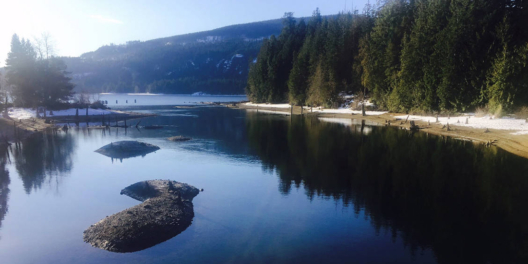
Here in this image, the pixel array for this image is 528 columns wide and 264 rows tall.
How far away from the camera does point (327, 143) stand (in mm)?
38094

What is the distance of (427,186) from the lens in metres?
21.8

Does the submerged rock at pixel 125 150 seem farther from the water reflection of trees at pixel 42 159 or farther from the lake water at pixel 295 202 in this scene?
the water reflection of trees at pixel 42 159

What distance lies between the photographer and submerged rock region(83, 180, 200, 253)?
45.4 feet

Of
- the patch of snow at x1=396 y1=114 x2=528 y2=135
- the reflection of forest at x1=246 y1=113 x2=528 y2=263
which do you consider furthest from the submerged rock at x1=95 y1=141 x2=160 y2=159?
the patch of snow at x1=396 y1=114 x2=528 y2=135

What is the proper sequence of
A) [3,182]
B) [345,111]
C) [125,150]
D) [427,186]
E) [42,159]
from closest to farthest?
[427,186] → [3,182] → [42,159] → [125,150] → [345,111]

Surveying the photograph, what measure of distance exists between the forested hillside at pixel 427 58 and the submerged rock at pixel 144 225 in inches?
1596

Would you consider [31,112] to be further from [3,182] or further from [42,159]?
[3,182]

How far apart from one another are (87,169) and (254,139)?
1989 centimetres

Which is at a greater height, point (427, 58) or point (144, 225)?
point (427, 58)

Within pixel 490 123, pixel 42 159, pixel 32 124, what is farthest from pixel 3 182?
pixel 490 123

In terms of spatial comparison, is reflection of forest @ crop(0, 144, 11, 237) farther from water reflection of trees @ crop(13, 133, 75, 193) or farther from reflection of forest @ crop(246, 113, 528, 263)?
reflection of forest @ crop(246, 113, 528, 263)

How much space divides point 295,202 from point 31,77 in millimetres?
61601

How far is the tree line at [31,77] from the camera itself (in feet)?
201

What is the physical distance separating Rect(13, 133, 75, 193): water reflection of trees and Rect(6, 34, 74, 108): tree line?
69.1 ft
